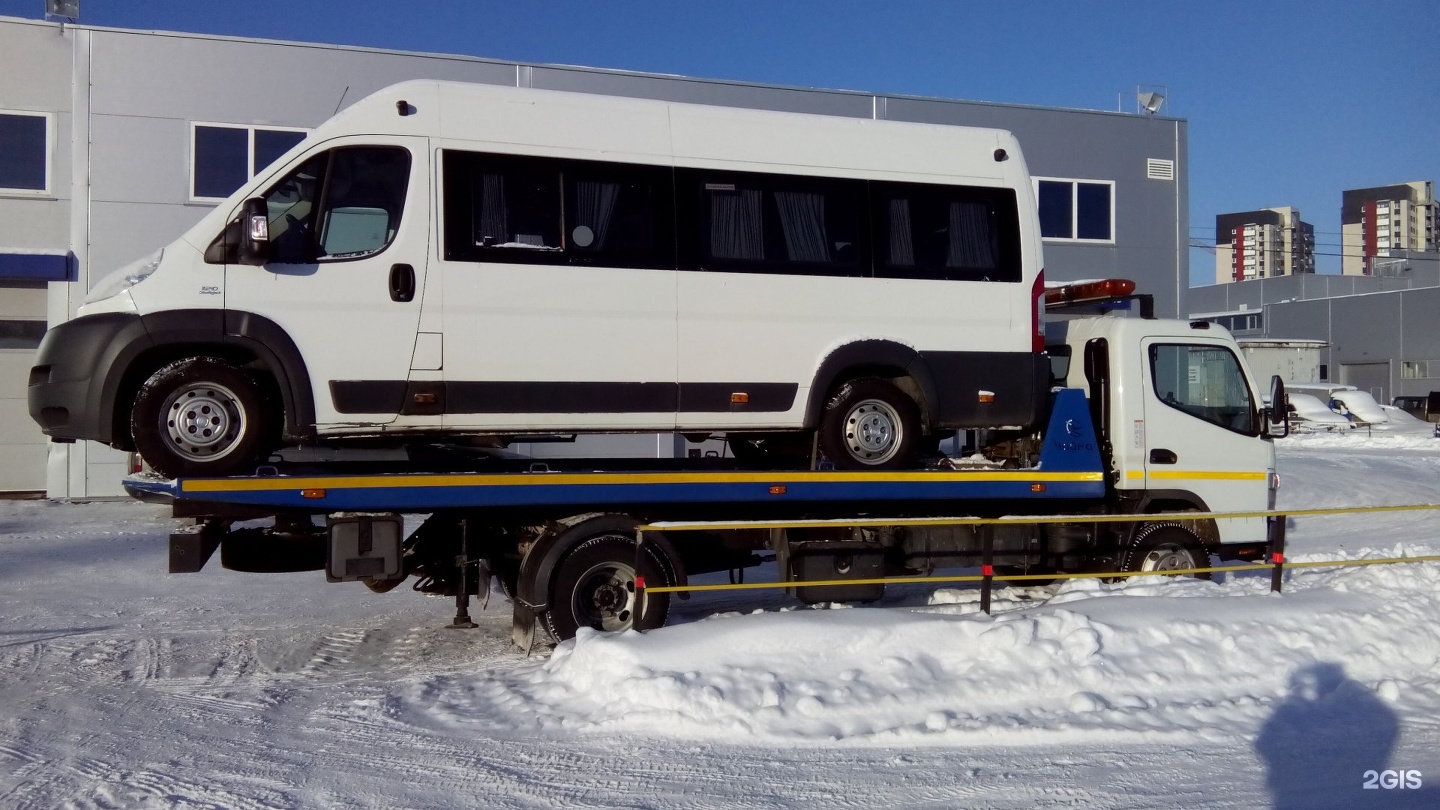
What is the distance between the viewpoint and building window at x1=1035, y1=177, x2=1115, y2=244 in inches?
867

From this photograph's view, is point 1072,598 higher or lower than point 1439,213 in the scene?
lower

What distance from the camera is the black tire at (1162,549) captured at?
991 cm

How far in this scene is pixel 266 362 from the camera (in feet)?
23.5

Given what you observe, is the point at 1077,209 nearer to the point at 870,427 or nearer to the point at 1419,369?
the point at 870,427

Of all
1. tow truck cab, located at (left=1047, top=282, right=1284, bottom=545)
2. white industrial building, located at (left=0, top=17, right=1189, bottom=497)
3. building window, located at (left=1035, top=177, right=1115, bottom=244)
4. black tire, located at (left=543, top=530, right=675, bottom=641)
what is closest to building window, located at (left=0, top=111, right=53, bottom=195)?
white industrial building, located at (left=0, top=17, right=1189, bottom=497)

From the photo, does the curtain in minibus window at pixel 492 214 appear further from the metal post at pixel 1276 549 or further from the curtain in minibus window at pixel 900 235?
the metal post at pixel 1276 549

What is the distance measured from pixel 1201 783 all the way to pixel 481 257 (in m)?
5.06

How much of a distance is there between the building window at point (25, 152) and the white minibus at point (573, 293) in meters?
12.6

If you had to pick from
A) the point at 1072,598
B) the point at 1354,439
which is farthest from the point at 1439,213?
the point at 1072,598

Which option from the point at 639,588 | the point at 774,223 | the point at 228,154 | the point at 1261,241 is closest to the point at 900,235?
the point at 774,223

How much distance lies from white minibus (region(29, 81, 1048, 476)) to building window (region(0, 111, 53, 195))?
41.4ft

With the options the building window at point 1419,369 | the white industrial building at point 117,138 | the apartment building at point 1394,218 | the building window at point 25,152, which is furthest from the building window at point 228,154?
the apartment building at point 1394,218

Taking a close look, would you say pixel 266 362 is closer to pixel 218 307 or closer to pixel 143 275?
pixel 218 307

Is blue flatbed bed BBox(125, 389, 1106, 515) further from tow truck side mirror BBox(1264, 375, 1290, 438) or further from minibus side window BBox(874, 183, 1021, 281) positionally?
tow truck side mirror BBox(1264, 375, 1290, 438)
